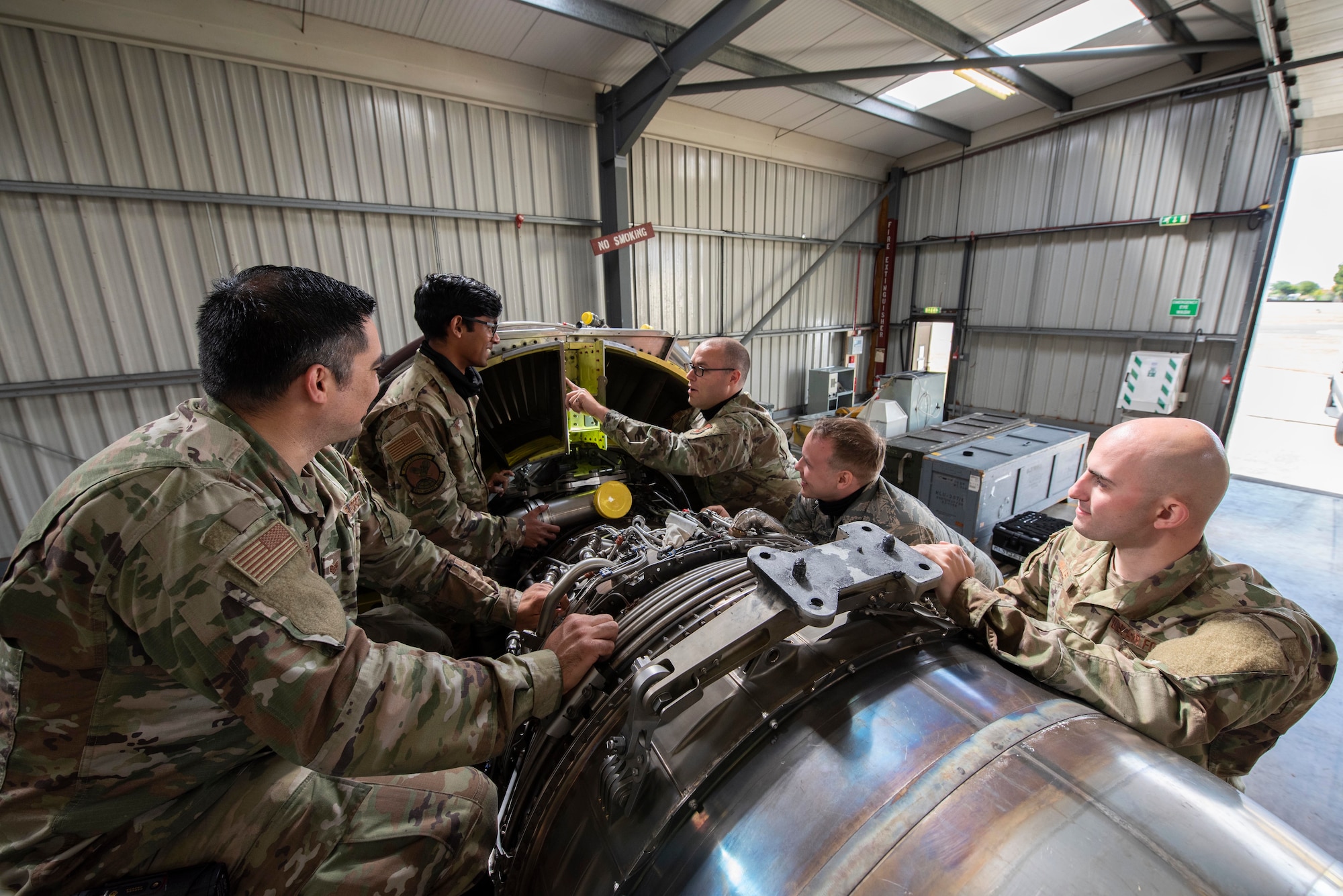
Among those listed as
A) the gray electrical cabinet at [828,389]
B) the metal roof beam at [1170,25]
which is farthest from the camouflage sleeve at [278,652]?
the gray electrical cabinet at [828,389]

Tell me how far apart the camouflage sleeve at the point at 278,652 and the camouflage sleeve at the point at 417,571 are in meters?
0.76

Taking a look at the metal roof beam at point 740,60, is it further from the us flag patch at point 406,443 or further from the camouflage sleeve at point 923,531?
the camouflage sleeve at point 923,531

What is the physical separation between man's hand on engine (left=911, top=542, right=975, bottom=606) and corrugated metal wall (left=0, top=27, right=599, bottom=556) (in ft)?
18.4

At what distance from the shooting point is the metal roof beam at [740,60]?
4617 mm

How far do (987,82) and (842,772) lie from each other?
8.07m

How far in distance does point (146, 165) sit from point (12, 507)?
2956mm

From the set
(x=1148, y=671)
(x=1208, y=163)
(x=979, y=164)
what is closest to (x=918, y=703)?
(x=1148, y=671)

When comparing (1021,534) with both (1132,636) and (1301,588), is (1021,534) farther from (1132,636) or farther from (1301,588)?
(1132,636)

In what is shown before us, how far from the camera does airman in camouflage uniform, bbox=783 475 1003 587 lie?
2.35 meters

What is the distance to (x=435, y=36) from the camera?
4.94 m

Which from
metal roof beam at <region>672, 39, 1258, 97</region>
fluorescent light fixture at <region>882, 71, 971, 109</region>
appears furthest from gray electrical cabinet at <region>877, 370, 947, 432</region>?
metal roof beam at <region>672, 39, 1258, 97</region>

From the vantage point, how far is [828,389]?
9.47 metres

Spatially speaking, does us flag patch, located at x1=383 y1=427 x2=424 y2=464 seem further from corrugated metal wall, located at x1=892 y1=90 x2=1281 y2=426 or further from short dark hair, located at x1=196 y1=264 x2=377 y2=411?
corrugated metal wall, located at x1=892 y1=90 x2=1281 y2=426

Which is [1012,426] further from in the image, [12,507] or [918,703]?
[12,507]
